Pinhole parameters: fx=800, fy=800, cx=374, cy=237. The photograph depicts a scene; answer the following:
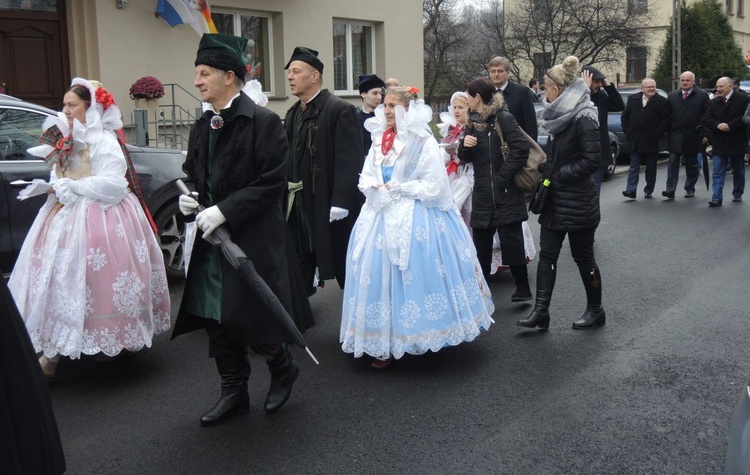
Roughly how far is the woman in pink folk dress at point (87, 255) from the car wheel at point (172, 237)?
2.23m

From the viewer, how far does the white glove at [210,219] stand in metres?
3.88

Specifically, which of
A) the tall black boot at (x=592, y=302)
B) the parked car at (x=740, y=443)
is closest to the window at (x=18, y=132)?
the tall black boot at (x=592, y=302)

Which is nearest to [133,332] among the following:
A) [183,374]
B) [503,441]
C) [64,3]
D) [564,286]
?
[183,374]

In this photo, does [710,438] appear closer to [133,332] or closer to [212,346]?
[212,346]

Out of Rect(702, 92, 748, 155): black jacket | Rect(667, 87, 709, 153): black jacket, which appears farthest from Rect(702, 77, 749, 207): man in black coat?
Rect(667, 87, 709, 153): black jacket

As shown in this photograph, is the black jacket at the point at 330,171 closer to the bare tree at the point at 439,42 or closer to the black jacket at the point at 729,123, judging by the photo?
the black jacket at the point at 729,123

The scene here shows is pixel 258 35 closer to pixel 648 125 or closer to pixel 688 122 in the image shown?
pixel 648 125

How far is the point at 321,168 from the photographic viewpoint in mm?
5664

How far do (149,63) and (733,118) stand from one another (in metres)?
9.30

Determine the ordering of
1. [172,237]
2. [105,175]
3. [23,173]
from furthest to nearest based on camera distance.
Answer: [172,237], [23,173], [105,175]

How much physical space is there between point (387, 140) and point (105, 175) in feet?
5.97

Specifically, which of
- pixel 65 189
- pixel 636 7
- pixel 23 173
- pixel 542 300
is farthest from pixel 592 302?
pixel 636 7

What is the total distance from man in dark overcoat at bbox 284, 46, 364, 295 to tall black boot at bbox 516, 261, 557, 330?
1391 mm

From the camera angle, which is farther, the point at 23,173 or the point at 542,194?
the point at 23,173
